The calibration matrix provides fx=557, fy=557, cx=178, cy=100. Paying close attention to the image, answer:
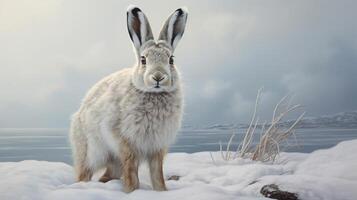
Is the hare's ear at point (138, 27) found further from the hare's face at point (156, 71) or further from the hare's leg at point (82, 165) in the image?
the hare's leg at point (82, 165)

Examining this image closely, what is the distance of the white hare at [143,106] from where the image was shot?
2398 millimetres

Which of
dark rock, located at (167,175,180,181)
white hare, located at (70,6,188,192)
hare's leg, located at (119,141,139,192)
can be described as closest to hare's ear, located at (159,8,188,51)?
white hare, located at (70,6,188,192)

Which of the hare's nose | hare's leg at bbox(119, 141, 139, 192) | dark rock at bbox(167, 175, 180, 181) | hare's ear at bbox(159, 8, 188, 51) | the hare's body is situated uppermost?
hare's ear at bbox(159, 8, 188, 51)

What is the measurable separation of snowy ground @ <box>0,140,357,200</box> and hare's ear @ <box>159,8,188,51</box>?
2.15ft

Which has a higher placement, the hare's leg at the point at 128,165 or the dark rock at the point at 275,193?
the hare's leg at the point at 128,165

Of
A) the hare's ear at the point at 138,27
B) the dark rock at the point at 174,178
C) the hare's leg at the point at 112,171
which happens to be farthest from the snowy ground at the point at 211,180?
the hare's ear at the point at 138,27

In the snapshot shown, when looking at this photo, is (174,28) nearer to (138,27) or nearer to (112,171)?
(138,27)

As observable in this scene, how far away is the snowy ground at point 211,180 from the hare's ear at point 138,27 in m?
0.65

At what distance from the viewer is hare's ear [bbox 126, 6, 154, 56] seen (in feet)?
7.88

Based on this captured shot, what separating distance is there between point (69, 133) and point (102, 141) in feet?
1.08

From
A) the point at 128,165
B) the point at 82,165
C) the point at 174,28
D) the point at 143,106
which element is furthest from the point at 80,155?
the point at 174,28

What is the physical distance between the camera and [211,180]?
114 inches

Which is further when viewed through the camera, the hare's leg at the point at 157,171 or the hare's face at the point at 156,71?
the hare's leg at the point at 157,171

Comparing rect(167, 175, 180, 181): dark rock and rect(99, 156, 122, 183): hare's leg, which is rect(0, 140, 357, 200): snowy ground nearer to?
rect(167, 175, 180, 181): dark rock
